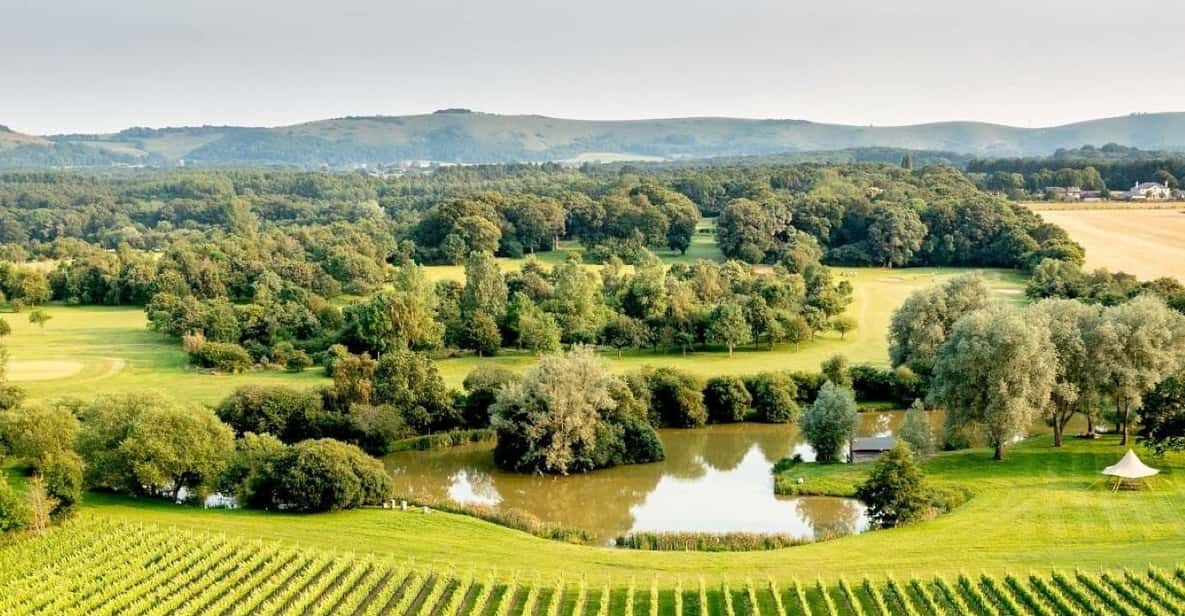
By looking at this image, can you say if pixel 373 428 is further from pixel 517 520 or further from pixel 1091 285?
pixel 1091 285

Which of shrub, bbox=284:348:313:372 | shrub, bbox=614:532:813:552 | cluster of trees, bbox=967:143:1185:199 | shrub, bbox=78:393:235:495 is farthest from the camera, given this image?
cluster of trees, bbox=967:143:1185:199

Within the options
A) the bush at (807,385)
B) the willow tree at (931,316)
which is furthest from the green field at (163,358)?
the willow tree at (931,316)

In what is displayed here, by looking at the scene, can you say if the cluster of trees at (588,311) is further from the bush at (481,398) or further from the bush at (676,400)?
the bush at (676,400)

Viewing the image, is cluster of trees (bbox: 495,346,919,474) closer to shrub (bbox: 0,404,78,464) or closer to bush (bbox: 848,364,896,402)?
bush (bbox: 848,364,896,402)

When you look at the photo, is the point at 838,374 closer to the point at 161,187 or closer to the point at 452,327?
the point at 452,327

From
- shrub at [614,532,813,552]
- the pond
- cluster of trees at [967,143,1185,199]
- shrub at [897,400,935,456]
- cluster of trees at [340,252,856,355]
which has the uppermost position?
cluster of trees at [967,143,1185,199]

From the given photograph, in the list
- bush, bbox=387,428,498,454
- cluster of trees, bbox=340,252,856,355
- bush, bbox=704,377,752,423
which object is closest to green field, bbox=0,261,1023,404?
cluster of trees, bbox=340,252,856,355

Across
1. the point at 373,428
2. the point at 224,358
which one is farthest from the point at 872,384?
the point at 224,358
